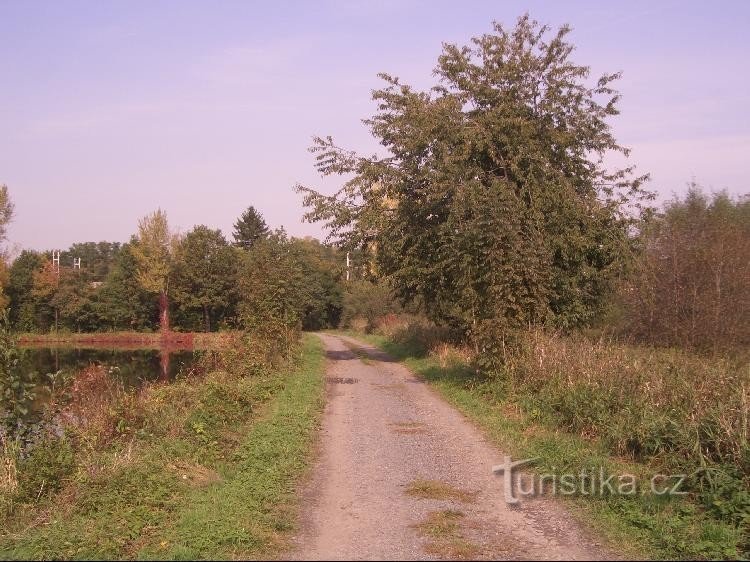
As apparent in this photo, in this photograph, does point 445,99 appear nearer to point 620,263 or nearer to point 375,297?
point 620,263

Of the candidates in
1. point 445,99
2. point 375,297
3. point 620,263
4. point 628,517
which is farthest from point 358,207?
point 375,297

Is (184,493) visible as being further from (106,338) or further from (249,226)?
(249,226)

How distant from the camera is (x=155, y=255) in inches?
2463

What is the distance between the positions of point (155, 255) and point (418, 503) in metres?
59.5

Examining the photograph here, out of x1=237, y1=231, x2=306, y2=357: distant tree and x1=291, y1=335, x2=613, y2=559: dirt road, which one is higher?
x1=237, y1=231, x2=306, y2=357: distant tree

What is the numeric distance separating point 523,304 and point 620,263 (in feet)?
24.2

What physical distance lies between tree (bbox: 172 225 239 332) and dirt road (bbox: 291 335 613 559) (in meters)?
52.6

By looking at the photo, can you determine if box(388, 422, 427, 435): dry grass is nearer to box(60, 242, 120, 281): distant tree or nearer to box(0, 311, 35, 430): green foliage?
box(0, 311, 35, 430): green foliage

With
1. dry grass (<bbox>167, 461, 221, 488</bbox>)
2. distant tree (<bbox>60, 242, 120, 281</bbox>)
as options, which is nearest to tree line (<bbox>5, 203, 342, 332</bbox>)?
dry grass (<bbox>167, 461, 221, 488</bbox>)

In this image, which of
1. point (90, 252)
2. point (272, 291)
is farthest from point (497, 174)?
point (90, 252)

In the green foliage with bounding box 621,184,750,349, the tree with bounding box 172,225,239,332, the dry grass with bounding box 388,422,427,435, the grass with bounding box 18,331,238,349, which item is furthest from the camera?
the tree with bounding box 172,225,239,332

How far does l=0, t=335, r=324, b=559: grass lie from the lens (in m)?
6.30

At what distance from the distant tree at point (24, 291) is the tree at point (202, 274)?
52.0 feet

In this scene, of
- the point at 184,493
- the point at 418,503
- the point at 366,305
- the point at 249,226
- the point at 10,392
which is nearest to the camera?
the point at 418,503
